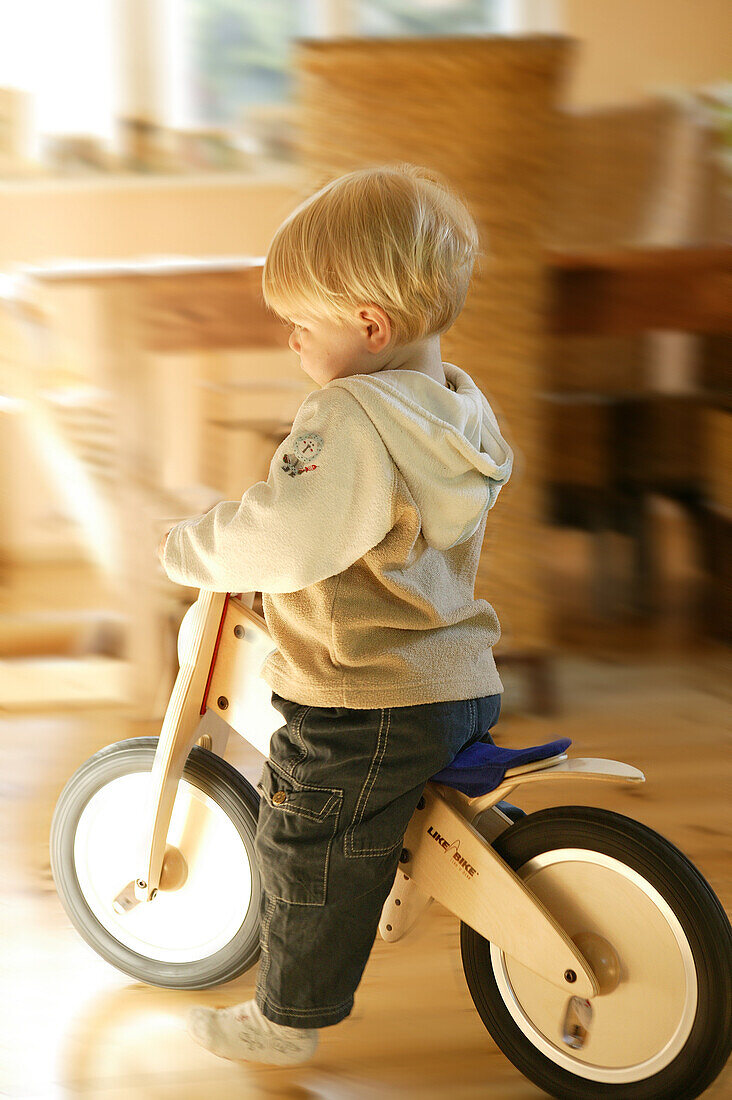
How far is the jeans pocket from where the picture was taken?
0.89m

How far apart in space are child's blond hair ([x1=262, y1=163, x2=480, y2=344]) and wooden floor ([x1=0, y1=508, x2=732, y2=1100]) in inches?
22.6

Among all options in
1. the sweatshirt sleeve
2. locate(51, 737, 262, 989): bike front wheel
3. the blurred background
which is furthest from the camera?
the blurred background

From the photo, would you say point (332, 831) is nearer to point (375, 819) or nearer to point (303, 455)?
point (375, 819)

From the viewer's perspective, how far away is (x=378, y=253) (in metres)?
0.82

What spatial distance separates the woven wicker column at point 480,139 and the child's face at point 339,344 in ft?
2.69

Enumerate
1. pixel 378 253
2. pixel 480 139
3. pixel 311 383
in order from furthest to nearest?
1. pixel 311 383
2. pixel 480 139
3. pixel 378 253

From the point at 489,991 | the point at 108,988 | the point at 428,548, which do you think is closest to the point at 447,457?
the point at 428,548

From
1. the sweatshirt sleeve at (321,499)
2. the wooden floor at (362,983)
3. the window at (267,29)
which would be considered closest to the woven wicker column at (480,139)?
the wooden floor at (362,983)

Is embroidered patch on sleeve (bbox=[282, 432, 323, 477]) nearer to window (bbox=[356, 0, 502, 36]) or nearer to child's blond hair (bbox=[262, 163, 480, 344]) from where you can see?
child's blond hair (bbox=[262, 163, 480, 344])

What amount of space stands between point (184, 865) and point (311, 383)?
3.03 feet

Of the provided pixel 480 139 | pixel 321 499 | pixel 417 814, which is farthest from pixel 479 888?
pixel 480 139

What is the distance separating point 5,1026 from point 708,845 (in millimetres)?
868

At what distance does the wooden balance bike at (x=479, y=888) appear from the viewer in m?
0.89

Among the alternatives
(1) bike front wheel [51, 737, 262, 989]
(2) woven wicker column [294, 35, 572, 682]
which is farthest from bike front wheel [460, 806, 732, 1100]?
(2) woven wicker column [294, 35, 572, 682]
